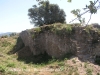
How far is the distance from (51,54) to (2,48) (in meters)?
7.50

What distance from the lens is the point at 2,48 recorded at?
20953 millimetres

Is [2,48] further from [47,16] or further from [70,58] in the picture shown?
[47,16]

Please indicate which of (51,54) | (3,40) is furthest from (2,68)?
(3,40)

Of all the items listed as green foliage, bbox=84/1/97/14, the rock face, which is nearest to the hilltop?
the rock face

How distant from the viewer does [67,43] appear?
1371cm

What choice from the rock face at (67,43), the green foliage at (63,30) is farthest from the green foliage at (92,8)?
the green foliage at (63,30)

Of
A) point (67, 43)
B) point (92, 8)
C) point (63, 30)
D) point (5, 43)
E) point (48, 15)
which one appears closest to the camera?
point (92, 8)

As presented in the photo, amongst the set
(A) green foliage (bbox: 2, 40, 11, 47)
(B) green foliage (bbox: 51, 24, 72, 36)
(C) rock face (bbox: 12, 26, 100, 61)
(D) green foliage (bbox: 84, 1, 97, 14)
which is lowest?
(A) green foliage (bbox: 2, 40, 11, 47)

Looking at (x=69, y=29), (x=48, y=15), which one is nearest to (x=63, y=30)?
(x=69, y=29)

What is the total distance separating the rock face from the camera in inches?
509

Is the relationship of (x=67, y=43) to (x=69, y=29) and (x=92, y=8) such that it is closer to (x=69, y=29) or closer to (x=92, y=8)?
(x=69, y=29)

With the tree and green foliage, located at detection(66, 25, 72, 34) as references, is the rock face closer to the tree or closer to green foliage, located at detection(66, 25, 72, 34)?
green foliage, located at detection(66, 25, 72, 34)

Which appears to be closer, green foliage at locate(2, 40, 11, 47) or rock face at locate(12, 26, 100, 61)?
rock face at locate(12, 26, 100, 61)

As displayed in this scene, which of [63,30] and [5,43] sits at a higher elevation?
[63,30]
